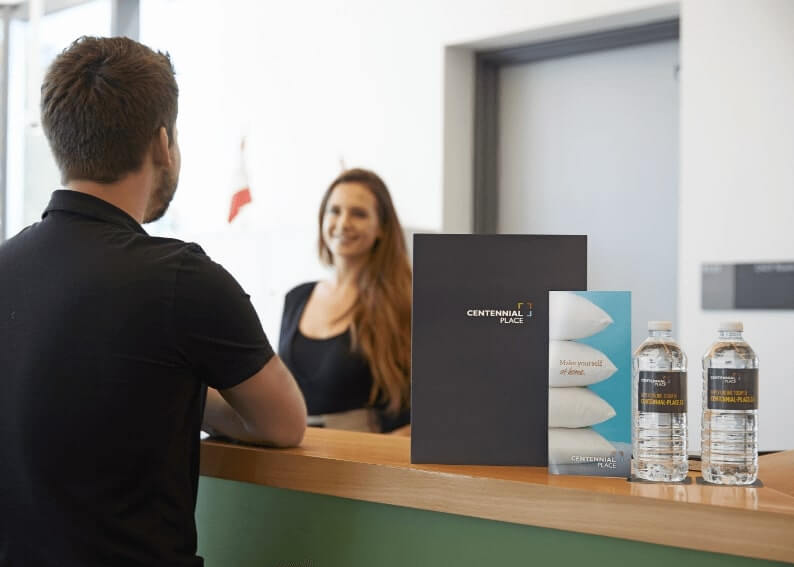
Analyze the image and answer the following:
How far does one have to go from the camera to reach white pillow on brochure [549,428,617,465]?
127cm

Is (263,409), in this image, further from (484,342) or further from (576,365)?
(576,365)

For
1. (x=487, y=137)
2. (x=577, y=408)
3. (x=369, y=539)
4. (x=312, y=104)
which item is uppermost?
(x=312, y=104)

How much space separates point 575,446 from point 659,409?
0.43 ft

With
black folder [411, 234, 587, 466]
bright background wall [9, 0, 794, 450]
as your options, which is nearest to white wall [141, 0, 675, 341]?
bright background wall [9, 0, 794, 450]

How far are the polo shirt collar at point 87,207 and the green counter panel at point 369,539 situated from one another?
49cm

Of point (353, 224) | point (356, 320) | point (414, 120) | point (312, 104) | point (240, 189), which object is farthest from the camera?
point (240, 189)

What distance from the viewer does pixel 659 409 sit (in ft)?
3.98

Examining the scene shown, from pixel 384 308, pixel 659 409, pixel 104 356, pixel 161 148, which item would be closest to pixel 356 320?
pixel 384 308

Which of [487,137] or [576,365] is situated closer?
[576,365]

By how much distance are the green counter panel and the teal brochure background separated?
15 cm

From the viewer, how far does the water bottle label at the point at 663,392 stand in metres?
1.21

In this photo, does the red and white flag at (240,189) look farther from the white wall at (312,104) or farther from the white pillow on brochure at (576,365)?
the white pillow on brochure at (576,365)

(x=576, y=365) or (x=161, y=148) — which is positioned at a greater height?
(x=161, y=148)

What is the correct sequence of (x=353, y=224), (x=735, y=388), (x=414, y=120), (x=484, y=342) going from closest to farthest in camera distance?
(x=735, y=388), (x=484, y=342), (x=353, y=224), (x=414, y=120)
